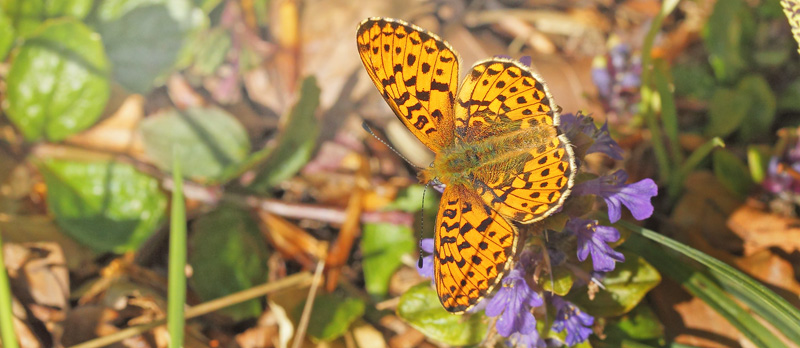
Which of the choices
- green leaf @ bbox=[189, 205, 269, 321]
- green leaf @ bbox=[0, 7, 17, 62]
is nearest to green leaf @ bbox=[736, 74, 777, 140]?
green leaf @ bbox=[189, 205, 269, 321]

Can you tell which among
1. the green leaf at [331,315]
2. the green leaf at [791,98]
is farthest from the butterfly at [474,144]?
the green leaf at [791,98]

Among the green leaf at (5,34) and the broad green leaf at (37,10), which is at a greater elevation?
the broad green leaf at (37,10)

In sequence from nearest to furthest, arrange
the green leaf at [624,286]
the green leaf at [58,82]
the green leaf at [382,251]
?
the green leaf at [624,286] → the green leaf at [382,251] → the green leaf at [58,82]

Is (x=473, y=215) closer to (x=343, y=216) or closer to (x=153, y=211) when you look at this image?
(x=343, y=216)

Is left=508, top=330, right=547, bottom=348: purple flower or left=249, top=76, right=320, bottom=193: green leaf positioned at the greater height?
left=249, top=76, right=320, bottom=193: green leaf

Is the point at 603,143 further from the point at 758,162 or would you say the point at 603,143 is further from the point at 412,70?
the point at 758,162

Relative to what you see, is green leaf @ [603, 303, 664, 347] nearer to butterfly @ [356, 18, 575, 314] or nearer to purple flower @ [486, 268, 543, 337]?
purple flower @ [486, 268, 543, 337]

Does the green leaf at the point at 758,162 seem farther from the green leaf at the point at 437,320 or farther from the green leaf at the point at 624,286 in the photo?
the green leaf at the point at 437,320

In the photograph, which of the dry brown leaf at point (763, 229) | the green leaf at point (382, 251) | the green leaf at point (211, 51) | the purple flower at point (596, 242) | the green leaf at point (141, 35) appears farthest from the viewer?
the green leaf at point (211, 51)
